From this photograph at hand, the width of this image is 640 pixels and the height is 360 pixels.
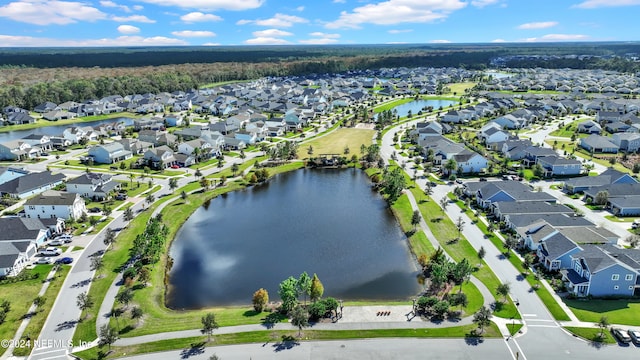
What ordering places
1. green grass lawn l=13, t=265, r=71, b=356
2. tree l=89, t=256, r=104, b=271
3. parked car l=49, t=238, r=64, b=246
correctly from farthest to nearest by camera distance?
1. parked car l=49, t=238, r=64, b=246
2. tree l=89, t=256, r=104, b=271
3. green grass lawn l=13, t=265, r=71, b=356

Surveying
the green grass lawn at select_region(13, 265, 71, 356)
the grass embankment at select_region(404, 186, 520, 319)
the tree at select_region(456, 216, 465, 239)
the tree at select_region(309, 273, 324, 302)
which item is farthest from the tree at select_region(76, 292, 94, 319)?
the tree at select_region(456, 216, 465, 239)

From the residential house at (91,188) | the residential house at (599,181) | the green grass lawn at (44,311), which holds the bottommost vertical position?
the green grass lawn at (44,311)

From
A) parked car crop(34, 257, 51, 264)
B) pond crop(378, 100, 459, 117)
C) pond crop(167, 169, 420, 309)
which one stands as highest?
pond crop(378, 100, 459, 117)

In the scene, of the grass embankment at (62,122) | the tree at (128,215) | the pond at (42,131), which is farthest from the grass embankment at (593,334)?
the grass embankment at (62,122)

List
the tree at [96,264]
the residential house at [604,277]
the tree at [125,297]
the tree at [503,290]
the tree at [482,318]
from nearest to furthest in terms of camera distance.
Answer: the tree at [482,318], the tree at [125,297], the tree at [503,290], the residential house at [604,277], the tree at [96,264]

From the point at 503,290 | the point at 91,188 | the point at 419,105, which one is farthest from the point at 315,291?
the point at 419,105

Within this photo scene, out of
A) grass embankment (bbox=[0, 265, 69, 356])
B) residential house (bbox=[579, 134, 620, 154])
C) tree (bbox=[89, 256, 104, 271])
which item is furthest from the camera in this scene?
residential house (bbox=[579, 134, 620, 154])

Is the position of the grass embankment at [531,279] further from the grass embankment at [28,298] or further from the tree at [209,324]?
the grass embankment at [28,298]

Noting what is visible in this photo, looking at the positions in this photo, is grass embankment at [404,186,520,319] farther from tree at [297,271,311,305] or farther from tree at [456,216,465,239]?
tree at [297,271,311,305]
